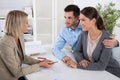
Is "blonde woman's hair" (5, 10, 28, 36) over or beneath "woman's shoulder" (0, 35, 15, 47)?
over

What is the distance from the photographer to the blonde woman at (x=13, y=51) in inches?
51.8

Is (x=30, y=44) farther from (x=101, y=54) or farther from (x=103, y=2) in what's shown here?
(x=103, y=2)

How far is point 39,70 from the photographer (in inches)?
55.8

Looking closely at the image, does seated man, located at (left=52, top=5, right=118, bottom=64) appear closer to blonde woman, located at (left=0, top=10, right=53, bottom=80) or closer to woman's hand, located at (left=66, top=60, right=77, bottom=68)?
woman's hand, located at (left=66, top=60, right=77, bottom=68)

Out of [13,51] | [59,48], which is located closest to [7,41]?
[13,51]

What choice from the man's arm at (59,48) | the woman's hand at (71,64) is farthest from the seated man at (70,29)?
the woman's hand at (71,64)

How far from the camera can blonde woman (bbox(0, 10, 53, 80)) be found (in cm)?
132

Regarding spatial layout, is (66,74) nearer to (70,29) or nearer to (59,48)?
(59,48)

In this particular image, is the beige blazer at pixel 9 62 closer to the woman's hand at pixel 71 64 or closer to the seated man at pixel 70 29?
the woman's hand at pixel 71 64

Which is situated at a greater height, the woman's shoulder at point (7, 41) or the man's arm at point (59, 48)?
the woman's shoulder at point (7, 41)

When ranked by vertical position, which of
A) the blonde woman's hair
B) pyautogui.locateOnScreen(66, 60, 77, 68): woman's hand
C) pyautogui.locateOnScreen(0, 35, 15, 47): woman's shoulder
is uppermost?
the blonde woman's hair

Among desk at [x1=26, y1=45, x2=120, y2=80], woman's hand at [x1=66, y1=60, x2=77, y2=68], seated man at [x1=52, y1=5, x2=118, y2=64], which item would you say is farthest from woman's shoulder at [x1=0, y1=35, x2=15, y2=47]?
seated man at [x1=52, y1=5, x2=118, y2=64]

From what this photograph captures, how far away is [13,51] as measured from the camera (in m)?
1.37

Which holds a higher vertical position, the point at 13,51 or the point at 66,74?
the point at 13,51
